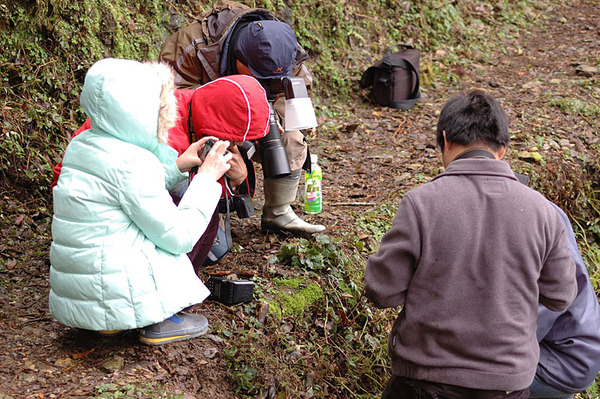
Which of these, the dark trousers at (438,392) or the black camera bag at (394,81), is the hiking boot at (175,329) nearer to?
the dark trousers at (438,392)

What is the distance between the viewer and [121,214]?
2.44m

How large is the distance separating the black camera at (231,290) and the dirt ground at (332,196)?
0.18 feet

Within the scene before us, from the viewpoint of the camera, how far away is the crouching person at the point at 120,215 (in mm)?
2367

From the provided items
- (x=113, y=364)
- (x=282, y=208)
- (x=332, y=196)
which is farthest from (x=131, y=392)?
(x=332, y=196)

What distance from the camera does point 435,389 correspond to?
2.19 m

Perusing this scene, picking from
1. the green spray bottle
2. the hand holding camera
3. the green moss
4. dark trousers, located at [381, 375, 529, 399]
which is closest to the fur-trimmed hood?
the hand holding camera

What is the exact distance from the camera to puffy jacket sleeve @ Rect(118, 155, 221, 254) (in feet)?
7.77

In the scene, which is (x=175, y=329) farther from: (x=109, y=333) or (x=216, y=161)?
(x=216, y=161)

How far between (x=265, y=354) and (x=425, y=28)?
287 inches

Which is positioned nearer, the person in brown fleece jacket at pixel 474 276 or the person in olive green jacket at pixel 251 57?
the person in brown fleece jacket at pixel 474 276

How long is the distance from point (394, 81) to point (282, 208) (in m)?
3.85

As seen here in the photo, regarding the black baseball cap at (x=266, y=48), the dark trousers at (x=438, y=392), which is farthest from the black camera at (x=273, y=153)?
the dark trousers at (x=438, y=392)

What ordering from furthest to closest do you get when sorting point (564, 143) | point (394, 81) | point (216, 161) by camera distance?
point (394, 81)
point (564, 143)
point (216, 161)

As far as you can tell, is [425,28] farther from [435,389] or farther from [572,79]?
[435,389]
